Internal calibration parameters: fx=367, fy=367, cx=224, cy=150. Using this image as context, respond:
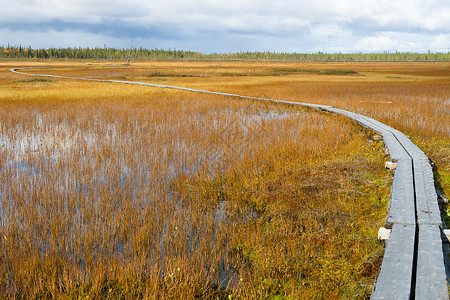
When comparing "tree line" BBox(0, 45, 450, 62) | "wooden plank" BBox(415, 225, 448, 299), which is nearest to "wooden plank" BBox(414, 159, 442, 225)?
"wooden plank" BBox(415, 225, 448, 299)

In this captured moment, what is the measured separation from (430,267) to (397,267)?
30 centimetres

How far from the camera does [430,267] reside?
327 centimetres

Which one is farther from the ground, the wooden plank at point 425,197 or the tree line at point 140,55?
the tree line at point 140,55

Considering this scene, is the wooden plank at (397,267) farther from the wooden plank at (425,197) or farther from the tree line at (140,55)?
the tree line at (140,55)

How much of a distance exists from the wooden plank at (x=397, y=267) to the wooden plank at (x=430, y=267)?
0.25 ft

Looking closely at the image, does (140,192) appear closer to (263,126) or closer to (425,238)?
(425,238)

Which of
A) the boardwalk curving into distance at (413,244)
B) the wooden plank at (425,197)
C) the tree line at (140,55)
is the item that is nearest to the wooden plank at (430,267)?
the boardwalk curving into distance at (413,244)

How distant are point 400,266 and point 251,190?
3.28 metres

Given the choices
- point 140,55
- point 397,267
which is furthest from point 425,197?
point 140,55

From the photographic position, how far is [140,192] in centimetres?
594

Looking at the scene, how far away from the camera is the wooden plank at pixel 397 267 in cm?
291

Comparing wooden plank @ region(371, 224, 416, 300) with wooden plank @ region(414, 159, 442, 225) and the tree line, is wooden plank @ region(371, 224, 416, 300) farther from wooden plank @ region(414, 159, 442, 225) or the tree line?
the tree line

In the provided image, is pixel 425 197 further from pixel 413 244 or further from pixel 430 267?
pixel 430 267

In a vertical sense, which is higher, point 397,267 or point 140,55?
point 140,55
